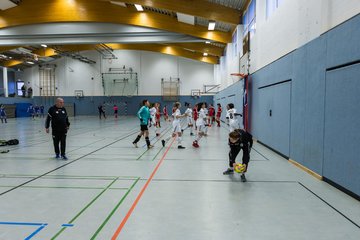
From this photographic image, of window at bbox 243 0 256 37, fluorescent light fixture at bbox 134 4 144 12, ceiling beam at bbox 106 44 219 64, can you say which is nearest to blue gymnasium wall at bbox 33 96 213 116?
ceiling beam at bbox 106 44 219 64

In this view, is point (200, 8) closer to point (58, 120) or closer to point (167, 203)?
point (58, 120)

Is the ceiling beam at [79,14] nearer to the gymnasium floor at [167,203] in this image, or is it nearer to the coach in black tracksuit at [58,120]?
the coach in black tracksuit at [58,120]

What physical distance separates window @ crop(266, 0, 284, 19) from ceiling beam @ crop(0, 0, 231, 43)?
34.6ft

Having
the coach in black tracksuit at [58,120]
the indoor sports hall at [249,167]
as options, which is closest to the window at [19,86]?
the indoor sports hall at [249,167]

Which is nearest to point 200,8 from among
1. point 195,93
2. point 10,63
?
point 195,93

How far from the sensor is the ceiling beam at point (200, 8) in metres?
17.3

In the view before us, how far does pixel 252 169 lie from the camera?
7.43 metres

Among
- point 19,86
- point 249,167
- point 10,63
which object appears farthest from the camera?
point 19,86

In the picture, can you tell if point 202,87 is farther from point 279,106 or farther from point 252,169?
point 252,169

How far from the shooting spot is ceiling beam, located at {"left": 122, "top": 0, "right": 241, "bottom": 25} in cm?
1730

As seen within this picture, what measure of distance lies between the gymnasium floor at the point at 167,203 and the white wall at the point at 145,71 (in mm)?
31711

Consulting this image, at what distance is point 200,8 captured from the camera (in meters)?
17.7

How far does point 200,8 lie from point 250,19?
3.66 m

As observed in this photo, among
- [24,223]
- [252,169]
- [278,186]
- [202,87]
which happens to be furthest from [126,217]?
[202,87]
